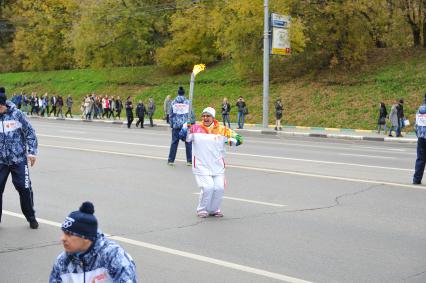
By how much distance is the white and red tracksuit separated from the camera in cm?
929

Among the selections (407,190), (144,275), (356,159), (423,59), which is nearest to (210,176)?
(144,275)

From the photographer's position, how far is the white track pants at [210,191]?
925 centimetres

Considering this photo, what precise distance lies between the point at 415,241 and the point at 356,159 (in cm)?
980

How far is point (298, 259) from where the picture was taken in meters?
7.10

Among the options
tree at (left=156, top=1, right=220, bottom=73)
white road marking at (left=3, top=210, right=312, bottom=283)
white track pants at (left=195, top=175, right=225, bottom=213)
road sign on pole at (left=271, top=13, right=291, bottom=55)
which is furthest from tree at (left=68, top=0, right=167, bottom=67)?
white road marking at (left=3, top=210, right=312, bottom=283)

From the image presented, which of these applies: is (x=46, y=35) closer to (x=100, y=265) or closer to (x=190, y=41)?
(x=190, y=41)

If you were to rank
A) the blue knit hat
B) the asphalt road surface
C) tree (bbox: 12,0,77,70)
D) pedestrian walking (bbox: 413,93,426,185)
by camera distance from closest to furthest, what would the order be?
the blue knit hat → the asphalt road surface → pedestrian walking (bbox: 413,93,426,185) → tree (bbox: 12,0,77,70)

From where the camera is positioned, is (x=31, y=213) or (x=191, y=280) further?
(x=31, y=213)

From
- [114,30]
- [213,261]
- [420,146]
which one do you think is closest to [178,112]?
[420,146]

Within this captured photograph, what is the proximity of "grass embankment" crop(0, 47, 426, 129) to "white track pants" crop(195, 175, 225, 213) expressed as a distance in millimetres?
22473

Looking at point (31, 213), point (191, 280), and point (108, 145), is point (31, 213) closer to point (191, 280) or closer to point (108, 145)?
point (191, 280)

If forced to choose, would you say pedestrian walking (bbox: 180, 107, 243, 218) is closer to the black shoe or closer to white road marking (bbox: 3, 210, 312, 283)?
white road marking (bbox: 3, 210, 312, 283)

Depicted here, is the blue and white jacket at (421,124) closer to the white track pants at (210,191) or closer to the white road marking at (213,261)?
the white track pants at (210,191)

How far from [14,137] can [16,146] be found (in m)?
0.12
